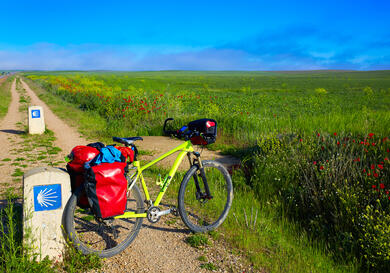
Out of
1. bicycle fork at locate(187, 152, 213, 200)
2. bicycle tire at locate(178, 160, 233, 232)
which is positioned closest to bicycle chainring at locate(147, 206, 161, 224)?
bicycle tire at locate(178, 160, 233, 232)

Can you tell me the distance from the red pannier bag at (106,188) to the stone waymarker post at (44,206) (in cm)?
30

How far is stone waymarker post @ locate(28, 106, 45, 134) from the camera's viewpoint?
33.8ft

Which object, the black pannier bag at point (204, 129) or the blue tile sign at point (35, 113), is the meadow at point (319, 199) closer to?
the black pannier bag at point (204, 129)

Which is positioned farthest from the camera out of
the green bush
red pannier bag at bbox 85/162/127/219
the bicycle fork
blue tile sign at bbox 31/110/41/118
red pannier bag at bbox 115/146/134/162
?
blue tile sign at bbox 31/110/41/118

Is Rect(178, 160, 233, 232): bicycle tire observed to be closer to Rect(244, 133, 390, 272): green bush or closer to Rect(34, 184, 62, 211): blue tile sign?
Rect(244, 133, 390, 272): green bush

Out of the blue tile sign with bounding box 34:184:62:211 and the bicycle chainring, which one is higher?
the blue tile sign with bounding box 34:184:62:211

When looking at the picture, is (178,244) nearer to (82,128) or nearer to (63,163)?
(63,163)

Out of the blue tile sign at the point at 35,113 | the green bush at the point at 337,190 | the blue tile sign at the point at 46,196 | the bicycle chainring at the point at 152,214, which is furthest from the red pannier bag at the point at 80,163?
the blue tile sign at the point at 35,113

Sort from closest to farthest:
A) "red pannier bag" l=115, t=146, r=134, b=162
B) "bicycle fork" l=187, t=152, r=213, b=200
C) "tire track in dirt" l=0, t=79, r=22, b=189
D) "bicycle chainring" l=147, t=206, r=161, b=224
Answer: "red pannier bag" l=115, t=146, r=134, b=162 → "bicycle chainring" l=147, t=206, r=161, b=224 → "bicycle fork" l=187, t=152, r=213, b=200 → "tire track in dirt" l=0, t=79, r=22, b=189

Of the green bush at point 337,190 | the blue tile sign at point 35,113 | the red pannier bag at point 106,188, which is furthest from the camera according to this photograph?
the blue tile sign at point 35,113

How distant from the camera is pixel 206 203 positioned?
4.35m

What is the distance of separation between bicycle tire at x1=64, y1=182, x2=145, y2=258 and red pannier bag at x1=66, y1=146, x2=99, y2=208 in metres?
0.08

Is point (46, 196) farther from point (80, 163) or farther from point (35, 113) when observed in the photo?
point (35, 113)

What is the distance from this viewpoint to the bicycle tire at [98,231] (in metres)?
2.84
